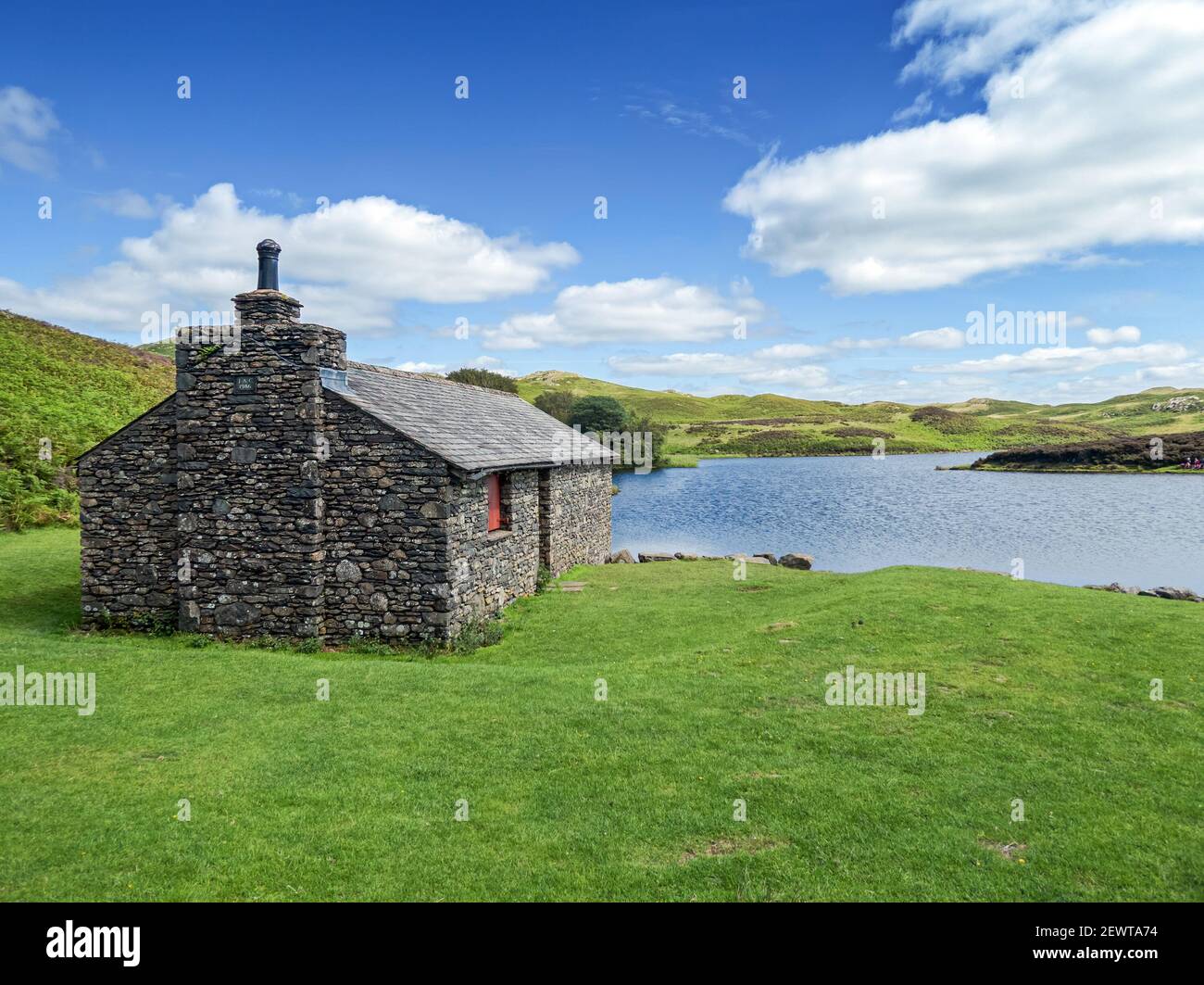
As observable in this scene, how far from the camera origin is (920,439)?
503 feet

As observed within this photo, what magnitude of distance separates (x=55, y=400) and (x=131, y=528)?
95.8 ft

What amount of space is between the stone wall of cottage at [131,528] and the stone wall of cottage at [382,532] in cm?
463

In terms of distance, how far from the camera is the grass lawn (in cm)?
704

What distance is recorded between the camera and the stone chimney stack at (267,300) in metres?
16.5

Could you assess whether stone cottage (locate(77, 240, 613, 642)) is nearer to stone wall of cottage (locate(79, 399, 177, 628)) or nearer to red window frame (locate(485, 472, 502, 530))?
stone wall of cottage (locate(79, 399, 177, 628))

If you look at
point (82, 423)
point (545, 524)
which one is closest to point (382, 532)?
point (545, 524)

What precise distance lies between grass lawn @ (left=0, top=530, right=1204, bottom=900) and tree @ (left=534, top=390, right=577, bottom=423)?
319ft

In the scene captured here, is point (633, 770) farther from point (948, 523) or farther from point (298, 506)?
point (948, 523)

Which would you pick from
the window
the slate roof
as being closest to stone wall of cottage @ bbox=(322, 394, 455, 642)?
the slate roof

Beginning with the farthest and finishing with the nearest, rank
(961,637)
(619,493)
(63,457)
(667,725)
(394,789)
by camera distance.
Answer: (619,493) < (63,457) < (961,637) < (667,725) < (394,789)

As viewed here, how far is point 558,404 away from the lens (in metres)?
117
